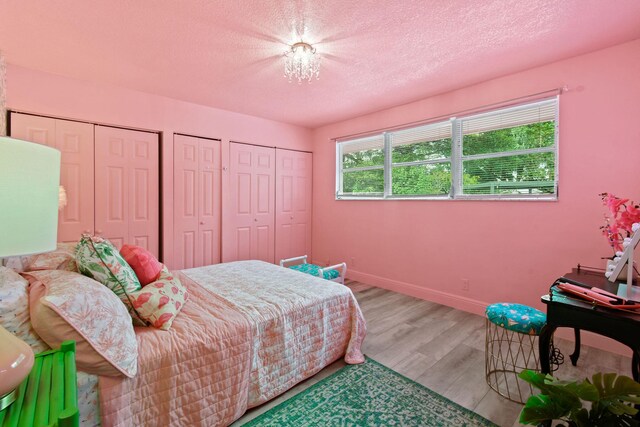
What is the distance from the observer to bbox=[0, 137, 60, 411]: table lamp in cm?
64

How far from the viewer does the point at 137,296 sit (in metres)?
1.53

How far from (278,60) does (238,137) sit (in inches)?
68.6

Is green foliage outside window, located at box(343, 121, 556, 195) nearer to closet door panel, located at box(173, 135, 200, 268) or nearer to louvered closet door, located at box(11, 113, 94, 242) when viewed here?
closet door panel, located at box(173, 135, 200, 268)

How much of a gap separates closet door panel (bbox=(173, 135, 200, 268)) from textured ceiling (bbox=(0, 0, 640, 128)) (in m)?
0.75

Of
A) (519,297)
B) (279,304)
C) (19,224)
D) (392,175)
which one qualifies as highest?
(392,175)

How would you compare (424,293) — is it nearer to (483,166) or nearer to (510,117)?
(483,166)

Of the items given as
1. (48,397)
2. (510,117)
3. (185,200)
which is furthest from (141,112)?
(510,117)

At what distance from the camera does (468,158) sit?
3182mm

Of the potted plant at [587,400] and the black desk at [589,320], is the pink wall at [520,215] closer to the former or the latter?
the black desk at [589,320]

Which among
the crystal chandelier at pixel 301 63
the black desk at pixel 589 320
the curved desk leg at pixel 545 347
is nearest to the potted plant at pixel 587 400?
the black desk at pixel 589 320

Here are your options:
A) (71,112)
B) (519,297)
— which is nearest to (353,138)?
(519,297)

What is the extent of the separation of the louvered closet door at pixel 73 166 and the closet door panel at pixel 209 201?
1134 mm

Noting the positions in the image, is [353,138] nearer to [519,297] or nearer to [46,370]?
[519,297]

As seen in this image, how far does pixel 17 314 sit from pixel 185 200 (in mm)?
2639
